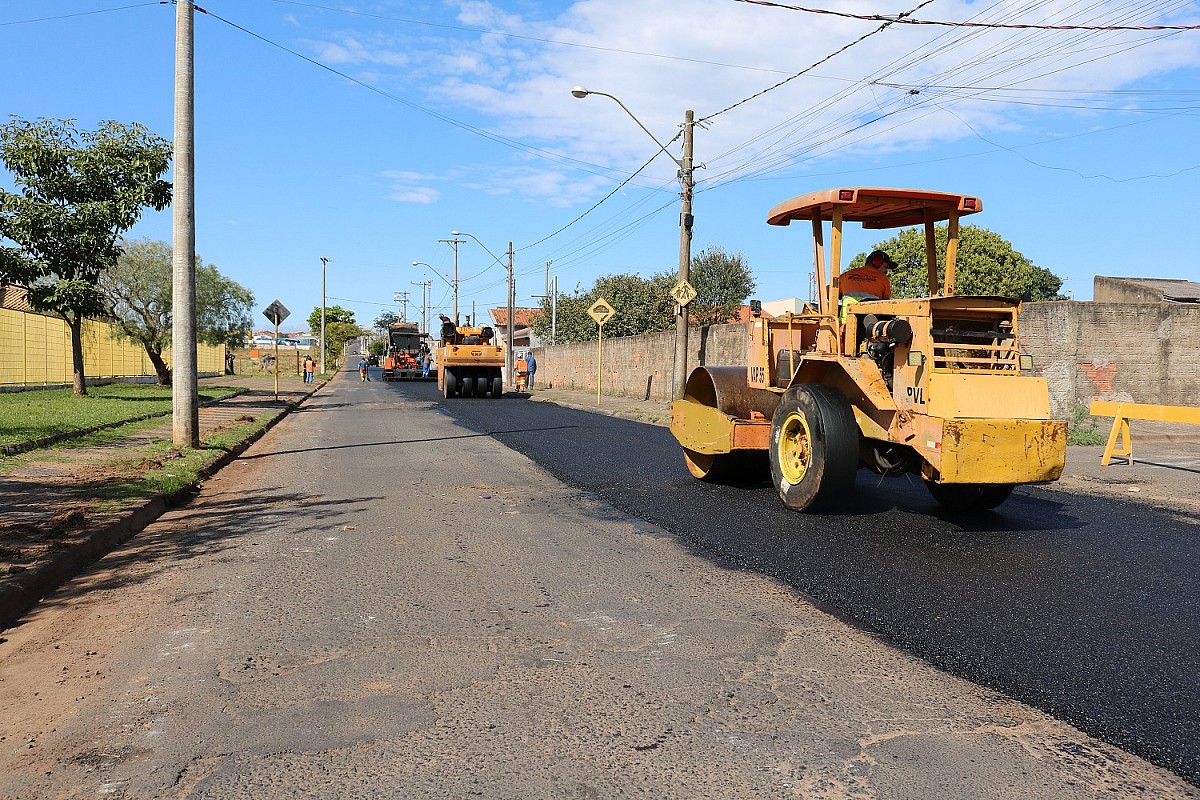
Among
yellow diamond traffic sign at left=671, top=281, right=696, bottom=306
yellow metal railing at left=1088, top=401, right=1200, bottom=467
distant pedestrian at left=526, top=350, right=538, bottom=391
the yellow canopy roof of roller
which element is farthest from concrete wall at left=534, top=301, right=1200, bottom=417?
distant pedestrian at left=526, top=350, right=538, bottom=391

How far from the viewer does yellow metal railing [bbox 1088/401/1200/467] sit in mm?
9815

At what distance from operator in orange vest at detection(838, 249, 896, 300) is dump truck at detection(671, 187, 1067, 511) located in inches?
2.1

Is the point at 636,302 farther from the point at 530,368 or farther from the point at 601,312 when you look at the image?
the point at 601,312

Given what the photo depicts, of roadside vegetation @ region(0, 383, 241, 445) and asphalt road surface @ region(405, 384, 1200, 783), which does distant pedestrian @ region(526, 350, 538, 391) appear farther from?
asphalt road surface @ region(405, 384, 1200, 783)

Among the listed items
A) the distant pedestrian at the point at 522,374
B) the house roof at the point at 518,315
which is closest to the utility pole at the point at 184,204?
the distant pedestrian at the point at 522,374

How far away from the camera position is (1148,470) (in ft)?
35.1

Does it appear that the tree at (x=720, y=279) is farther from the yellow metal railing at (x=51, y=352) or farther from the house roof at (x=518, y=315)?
the house roof at (x=518, y=315)

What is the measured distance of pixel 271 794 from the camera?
2.82 metres

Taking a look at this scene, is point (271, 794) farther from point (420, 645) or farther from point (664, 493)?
point (664, 493)

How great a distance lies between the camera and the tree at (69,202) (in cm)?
1867

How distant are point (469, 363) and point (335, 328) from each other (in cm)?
10114

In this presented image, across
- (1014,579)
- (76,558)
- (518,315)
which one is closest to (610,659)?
(1014,579)

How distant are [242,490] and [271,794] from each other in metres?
7.01

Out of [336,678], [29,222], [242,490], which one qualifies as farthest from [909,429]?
[29,222]
